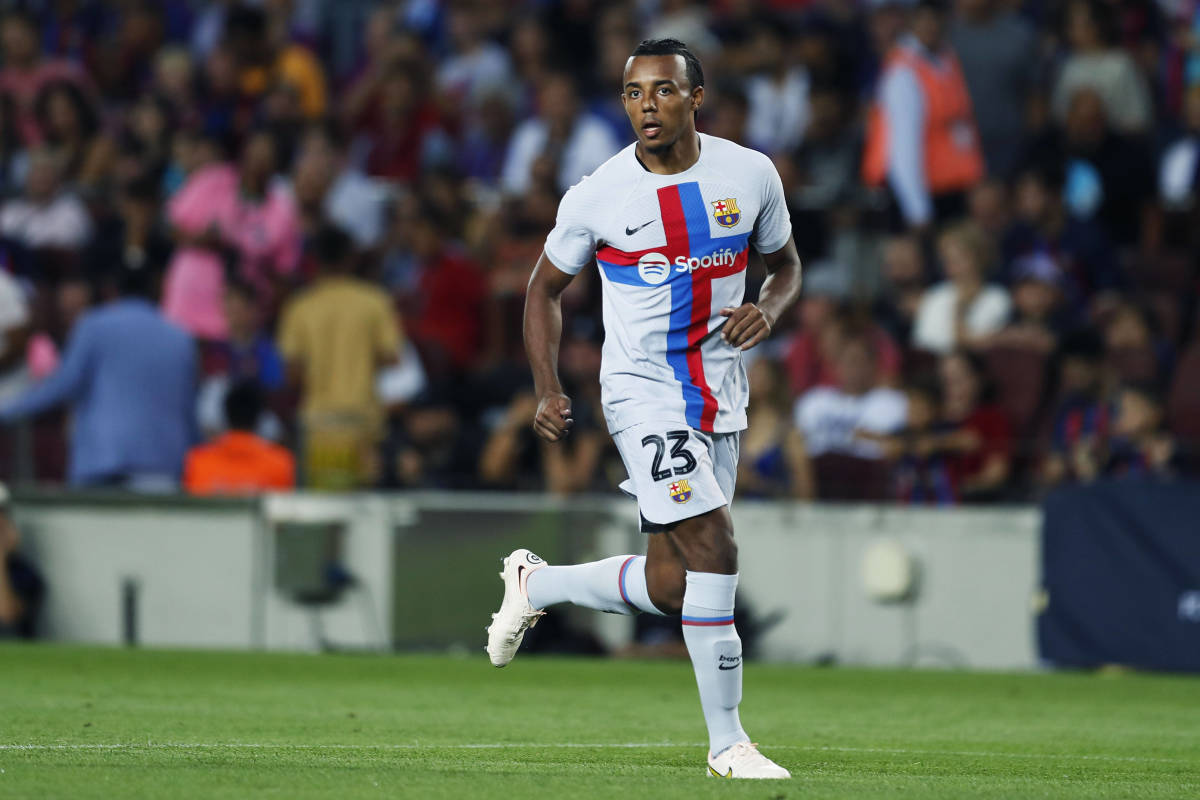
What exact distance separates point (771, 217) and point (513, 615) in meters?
1.64

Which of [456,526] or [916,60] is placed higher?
[916,60]

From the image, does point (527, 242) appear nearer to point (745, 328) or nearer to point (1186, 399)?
point (1186, 399)

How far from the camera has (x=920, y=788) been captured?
18.9ft

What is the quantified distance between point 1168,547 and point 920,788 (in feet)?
19.4

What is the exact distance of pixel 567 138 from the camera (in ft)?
51.8

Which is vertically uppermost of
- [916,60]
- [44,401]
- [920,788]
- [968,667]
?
[916,60]

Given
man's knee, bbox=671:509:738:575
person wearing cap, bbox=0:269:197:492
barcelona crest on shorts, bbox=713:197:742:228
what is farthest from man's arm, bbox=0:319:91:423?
man's knee, bbox=671:509:738:575

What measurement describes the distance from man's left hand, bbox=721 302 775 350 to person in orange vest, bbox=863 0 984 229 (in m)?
8.97

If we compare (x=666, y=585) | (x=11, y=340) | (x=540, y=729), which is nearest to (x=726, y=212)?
(x=666, y=585)

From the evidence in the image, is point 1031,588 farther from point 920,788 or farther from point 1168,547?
point 920,788

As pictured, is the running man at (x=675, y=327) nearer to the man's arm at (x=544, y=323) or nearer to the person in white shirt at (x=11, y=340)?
the man's arm at (x=544, y=323)

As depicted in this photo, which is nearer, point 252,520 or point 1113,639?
point 1113,639

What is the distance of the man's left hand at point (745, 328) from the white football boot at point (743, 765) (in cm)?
122

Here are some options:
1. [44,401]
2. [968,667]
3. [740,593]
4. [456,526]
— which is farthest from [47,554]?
[968,667]
